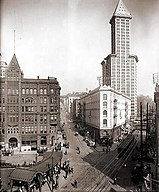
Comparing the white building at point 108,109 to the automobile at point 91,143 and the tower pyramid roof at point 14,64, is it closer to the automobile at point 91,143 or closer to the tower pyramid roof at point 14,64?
the automobile at point 91,143

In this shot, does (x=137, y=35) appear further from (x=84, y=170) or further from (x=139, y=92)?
(x=84, y=170)

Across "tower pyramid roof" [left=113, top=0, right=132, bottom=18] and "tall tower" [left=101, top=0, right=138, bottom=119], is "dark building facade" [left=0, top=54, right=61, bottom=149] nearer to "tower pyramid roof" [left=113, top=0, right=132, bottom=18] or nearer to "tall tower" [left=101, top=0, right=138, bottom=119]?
"tall tower" [left=101, top=0, right=138, bottom=119]

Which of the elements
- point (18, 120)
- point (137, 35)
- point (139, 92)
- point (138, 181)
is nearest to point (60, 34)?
point (137, 35)

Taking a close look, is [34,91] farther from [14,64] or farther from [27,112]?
[14,64]

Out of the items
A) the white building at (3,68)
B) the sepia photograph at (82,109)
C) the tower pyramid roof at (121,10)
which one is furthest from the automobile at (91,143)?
the tower pyramid roof at (121,10)

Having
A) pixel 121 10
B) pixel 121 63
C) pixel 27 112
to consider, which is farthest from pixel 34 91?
pixel 121 10

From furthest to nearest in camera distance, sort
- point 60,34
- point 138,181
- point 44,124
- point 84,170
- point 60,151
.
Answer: point 44,124 → point 60,151 → point 84,170 → point 60,34 → point 138,181
